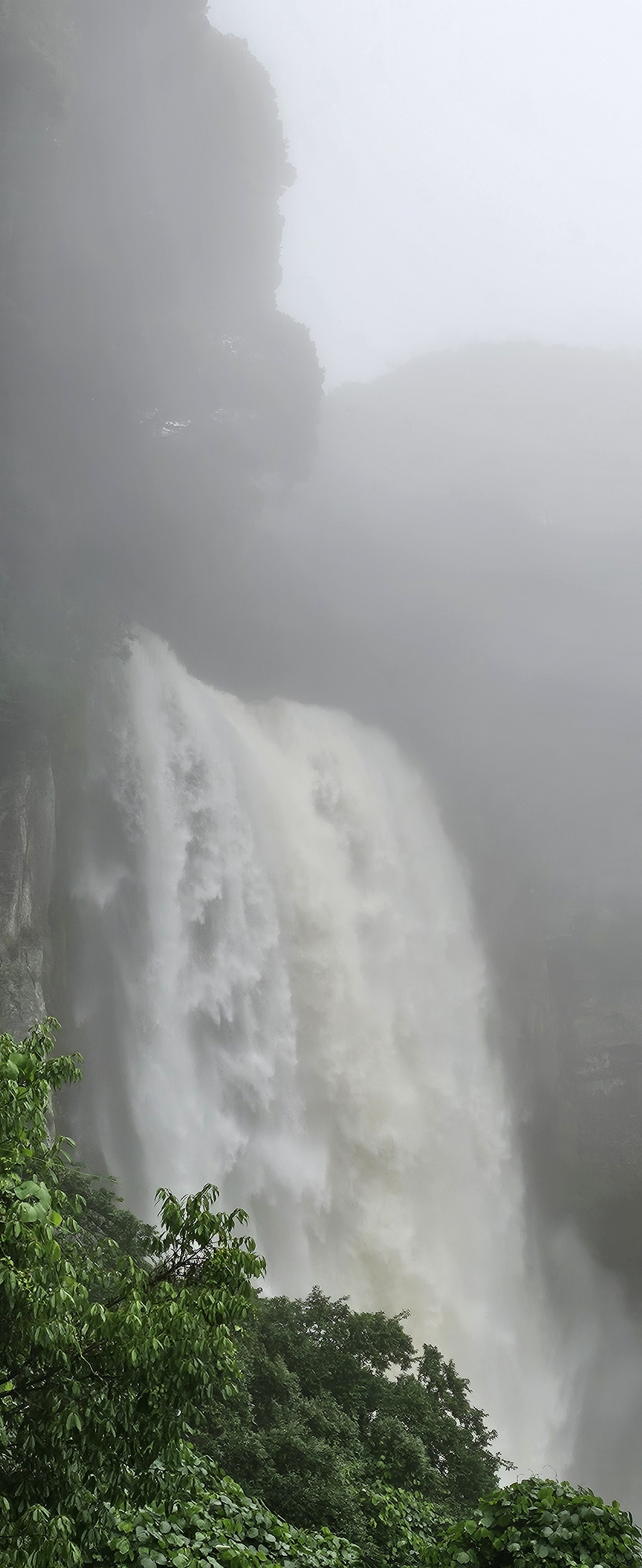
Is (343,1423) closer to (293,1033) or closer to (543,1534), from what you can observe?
(543,1534)

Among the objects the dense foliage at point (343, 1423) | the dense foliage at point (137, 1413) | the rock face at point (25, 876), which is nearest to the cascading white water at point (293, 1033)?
the rock face at point (25, 876)

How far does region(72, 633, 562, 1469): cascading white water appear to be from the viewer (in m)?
32.4

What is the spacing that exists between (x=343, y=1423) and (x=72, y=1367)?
13.7 m

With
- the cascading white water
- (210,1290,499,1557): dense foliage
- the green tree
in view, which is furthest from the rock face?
the green tree

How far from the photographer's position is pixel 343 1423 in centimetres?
1486

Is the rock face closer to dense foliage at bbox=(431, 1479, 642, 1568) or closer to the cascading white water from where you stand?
the cascading white water

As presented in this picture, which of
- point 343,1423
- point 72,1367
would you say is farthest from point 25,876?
point 72,1367

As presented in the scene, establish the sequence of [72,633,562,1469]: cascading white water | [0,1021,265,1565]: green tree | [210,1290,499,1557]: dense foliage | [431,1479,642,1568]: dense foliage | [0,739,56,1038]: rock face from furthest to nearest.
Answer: [72,633,562,1469]: cascading white water < [0,739,56,1038]: rock face < [210,1290,499,1557]: dense foliage < [431,1479,642,1568]: dense foliage < [0,1021,265,1565]: green tree

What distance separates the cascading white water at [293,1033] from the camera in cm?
3238

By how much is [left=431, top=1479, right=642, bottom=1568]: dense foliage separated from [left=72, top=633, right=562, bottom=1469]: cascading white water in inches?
1024

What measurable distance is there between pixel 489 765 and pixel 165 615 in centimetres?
2620

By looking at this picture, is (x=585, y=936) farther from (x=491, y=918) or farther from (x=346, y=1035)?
(x=346, y=1035)

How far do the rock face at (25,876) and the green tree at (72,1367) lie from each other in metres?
23.1

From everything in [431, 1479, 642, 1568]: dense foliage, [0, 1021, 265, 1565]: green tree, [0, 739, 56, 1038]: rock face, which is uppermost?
[0, 739, 56, 1038]: rock face
